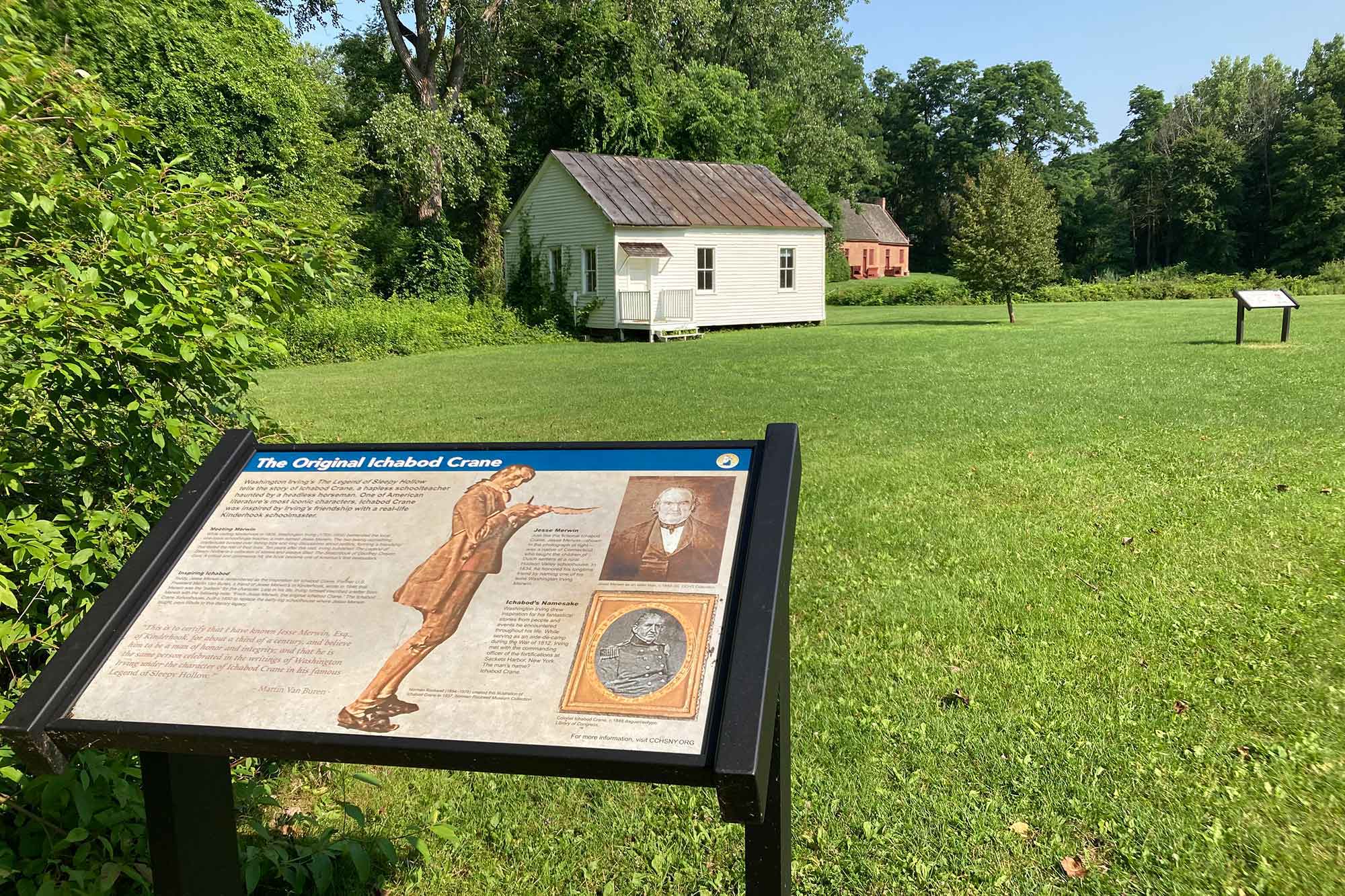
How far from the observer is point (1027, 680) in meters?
4.47

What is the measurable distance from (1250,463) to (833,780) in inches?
258

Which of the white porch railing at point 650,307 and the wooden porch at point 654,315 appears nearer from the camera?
the wooden porch at point 654,315

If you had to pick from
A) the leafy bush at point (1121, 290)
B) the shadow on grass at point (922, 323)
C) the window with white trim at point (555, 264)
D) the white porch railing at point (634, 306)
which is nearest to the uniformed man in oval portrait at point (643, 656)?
the white porch railing at point (634, 306)

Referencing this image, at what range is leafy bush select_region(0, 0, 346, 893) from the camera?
105 inches

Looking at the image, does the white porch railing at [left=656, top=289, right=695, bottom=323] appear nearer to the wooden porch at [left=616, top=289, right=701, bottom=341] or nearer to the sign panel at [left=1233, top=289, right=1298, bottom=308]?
the wooden porch at [left=616, top=289, right=701, bottom=341]

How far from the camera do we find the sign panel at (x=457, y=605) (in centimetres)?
200

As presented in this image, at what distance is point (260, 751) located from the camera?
2.03 meters

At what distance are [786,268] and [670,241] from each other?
4.78 metres

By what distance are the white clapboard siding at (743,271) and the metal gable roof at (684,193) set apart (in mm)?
301

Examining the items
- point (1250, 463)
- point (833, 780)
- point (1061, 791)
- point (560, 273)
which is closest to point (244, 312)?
point (833, 780)

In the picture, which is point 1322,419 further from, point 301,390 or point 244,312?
point 301,390

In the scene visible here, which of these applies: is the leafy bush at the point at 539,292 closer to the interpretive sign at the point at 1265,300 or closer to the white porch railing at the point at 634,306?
the white porch railing at the point at 634,306

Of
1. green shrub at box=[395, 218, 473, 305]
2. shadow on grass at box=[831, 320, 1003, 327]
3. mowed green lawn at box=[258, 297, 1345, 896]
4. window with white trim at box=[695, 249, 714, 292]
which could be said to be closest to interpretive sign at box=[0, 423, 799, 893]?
mowed green lawn at box=[258, 297, 1345, 896]

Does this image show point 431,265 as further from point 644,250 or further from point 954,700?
point 954,700
